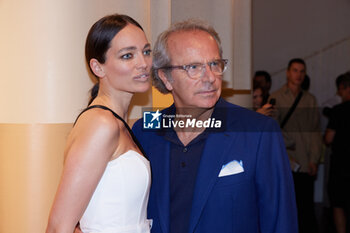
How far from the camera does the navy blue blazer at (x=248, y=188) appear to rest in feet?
7.36

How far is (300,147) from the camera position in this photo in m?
5.13

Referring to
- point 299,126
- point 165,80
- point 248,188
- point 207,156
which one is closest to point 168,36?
point 165,80

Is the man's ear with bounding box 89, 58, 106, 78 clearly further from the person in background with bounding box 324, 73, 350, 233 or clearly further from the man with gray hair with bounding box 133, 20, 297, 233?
the person in background with bounding box 324, 73, 350, 233

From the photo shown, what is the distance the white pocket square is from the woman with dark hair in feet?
1.26

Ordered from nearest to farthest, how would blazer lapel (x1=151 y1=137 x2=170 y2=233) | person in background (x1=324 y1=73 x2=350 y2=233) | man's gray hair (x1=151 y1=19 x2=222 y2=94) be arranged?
blazer lapel (x1=151 y1=137 x2=170 y2=233), man's gray hair (x1=151 y1=19 x2=222 y2=94), person in background (x1=324 y1=73 x2=350 y2=233)

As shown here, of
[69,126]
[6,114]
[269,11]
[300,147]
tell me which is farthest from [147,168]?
[269,11]

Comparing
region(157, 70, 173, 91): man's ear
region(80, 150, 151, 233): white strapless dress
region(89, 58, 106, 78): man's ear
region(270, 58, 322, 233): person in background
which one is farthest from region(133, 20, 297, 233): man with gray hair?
region(270, 58, 322, 233): person in background

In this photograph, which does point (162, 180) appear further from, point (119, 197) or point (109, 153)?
point (109, 153)

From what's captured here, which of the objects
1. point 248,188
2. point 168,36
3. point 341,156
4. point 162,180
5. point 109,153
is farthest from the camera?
point 341,156

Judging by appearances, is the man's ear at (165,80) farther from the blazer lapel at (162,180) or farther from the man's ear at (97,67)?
the man's ear at (97,67)

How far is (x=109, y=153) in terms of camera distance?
2080mm

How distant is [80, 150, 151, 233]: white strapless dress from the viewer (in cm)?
213

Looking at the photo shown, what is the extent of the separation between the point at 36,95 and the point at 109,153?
101 centimetres

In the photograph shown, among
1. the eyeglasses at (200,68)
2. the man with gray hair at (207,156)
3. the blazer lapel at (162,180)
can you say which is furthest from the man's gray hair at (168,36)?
the blazer lapel at (162,180)
